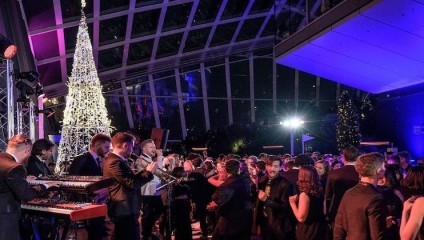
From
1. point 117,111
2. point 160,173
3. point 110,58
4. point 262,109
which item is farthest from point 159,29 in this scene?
point 160,173

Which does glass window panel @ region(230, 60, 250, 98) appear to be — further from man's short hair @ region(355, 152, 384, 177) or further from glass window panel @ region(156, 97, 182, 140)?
man's short hair @ region(355, 152, 384, 177)

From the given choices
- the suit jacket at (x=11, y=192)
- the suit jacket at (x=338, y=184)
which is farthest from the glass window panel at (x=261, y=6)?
the suit jacket at (x=11, y=192)

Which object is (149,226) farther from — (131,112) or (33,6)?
(131,112)

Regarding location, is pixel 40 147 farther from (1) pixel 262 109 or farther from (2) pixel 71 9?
(1) pixel 262 109

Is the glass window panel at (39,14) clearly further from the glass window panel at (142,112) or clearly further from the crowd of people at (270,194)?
the crowd of people at (270,194)

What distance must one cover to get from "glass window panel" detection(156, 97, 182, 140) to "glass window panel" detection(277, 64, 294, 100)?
17.6 feet

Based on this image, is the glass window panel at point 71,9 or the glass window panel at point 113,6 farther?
the glass window panel at point 113,6

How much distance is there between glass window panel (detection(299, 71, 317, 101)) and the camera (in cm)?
2445

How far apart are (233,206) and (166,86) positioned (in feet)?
54.1

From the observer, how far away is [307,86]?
24578 millimetres

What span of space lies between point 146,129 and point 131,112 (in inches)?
39.9

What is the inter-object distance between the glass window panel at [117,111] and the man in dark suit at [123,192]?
51.2ft

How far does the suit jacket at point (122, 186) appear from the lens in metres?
5.43

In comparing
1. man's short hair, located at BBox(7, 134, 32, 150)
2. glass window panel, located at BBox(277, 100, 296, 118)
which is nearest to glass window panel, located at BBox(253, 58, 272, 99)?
glass window panel, located at BBox(277, 100, 296, 118)
